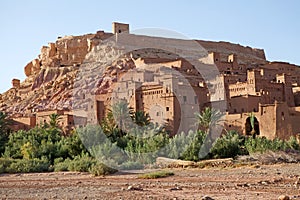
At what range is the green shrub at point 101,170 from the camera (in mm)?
19141

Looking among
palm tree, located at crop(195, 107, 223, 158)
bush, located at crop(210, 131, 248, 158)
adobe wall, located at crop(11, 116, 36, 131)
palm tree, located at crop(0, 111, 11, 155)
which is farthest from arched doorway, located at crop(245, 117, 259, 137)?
adobe wall, located at crop(11, 116, 36, 131)

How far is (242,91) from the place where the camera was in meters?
38.7

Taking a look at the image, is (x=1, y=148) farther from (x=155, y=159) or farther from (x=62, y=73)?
(x=62, y=73)

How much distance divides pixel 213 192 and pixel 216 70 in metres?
35.3

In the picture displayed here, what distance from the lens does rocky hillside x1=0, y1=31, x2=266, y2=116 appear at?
48.1m

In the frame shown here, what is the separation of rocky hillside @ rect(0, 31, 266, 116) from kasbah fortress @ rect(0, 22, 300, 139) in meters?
0.12

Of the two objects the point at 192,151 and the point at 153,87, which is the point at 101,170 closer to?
the point at 192,151

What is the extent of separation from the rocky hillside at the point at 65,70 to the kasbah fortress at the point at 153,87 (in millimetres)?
124

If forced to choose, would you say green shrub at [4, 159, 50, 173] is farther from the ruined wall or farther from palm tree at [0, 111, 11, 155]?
the ruined wall

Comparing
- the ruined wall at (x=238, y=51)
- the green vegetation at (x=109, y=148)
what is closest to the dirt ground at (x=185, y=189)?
the green vegetation at (x=109, y=148)

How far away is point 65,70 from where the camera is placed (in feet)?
184

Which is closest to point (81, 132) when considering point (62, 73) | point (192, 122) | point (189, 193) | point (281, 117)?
point (192, 122)

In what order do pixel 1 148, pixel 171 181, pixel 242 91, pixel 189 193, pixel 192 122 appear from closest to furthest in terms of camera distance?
pixel 189 193
pixel 171 181
pixel 1 148
pixel 192 122
pixel 242 91

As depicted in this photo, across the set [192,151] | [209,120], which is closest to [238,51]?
[209,120]
